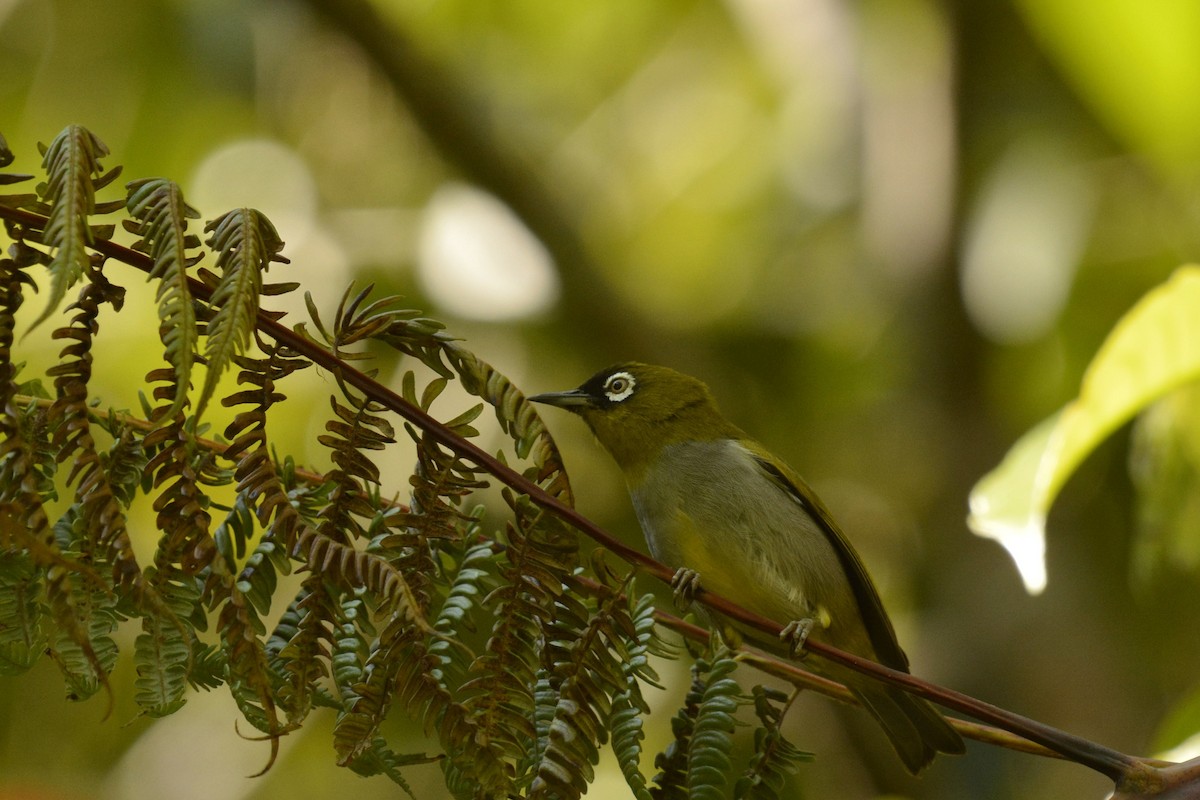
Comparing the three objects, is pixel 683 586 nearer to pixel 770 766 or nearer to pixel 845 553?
pixel 770 766

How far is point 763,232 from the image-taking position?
6.44m

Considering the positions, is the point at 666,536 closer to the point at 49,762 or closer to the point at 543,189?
the point at 543,189

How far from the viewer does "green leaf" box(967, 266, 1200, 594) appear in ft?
7.36

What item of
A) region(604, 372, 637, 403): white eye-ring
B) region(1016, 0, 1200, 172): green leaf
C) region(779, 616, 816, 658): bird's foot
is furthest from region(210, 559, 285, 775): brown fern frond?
region(1016, 0, 1200, 172): green leaf

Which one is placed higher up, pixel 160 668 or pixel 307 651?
pixel 307 651

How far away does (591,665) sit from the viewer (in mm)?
1935

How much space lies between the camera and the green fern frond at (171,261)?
5.11ft

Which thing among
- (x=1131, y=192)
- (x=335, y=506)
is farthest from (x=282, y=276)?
(x=1131, y=192)

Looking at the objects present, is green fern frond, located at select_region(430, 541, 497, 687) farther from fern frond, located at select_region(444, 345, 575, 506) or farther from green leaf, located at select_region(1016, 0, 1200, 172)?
green leaf, located at select_region(1016, 0, 1200, 172)

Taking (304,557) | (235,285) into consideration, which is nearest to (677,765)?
(304,557)

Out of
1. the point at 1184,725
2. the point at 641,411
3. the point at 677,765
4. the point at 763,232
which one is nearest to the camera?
the point at 677,765

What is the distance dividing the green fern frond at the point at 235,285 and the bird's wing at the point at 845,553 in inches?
80.3

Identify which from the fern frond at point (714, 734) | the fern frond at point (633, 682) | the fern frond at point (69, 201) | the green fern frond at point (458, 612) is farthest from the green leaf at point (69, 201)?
the fern frond at point (714, 734)

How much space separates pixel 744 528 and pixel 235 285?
76.1 inches
